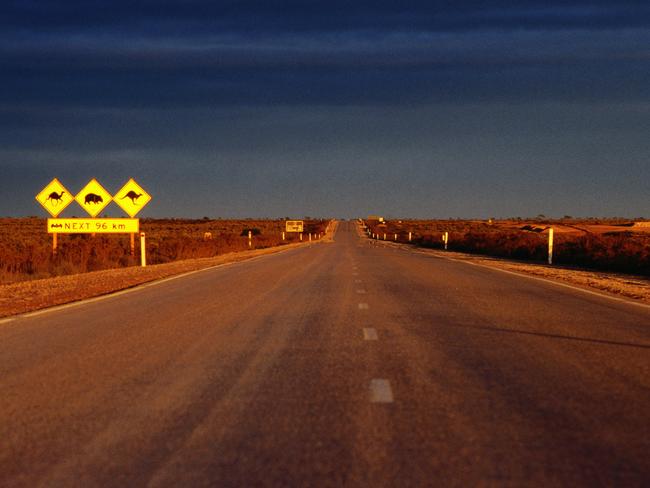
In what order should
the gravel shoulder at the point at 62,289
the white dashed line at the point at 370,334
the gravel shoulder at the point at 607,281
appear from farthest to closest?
the gravel shoulder at the point at 607,281 < the gravel shoulder at the point at 62,289 < the white dashed line at the point at 370,334

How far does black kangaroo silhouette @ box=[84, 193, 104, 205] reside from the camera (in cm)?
3359

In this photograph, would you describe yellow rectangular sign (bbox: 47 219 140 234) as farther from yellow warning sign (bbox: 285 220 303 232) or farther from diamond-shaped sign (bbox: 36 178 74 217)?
yellow warning sign (bbox: 285 220 303 232)

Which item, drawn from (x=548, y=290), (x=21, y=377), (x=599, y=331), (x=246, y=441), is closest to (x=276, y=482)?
(x=246, y=441)

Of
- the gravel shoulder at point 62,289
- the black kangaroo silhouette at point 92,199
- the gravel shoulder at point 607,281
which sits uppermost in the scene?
the black kangaroo silhouette at point 92,199

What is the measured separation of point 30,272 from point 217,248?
65.1ft

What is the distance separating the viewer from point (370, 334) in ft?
32.5

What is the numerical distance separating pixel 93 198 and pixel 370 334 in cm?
2626

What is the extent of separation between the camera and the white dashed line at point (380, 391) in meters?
6.32

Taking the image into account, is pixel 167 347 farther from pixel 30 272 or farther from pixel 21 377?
pixel 30 272

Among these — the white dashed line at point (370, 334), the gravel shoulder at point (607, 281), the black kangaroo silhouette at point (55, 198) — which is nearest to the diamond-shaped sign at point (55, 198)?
the black kangaroo silhouette at point (55, 198)

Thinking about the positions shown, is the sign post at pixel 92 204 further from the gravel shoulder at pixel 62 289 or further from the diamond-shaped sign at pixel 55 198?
the gravel shoulder at pixel 62 289

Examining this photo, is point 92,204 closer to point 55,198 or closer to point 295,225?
point 55,198

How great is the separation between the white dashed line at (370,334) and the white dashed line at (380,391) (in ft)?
8.22

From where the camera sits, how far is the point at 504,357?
8.30m
